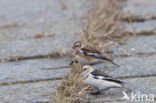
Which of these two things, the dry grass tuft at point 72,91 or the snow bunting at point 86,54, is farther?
the snow bunting at point 86,54

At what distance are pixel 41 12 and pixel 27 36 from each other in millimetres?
1623

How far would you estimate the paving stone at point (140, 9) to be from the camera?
20.9ft

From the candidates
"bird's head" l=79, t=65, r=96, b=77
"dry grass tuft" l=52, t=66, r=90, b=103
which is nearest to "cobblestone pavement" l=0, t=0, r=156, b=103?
"dry grass tuft" l=52, t=66, r=90, b=103

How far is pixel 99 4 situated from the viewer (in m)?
6.21

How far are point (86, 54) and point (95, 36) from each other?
397 millimetres

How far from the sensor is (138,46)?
500 centimetres

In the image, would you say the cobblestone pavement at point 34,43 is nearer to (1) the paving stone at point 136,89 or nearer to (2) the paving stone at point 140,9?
(1) the paving stone at point 136,89

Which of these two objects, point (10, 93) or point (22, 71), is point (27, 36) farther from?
point (10, 93)

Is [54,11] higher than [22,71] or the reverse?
higher

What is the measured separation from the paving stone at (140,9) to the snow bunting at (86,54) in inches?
71.5

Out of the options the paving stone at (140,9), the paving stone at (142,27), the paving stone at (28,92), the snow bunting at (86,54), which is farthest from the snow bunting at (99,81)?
the paving stone at (140,9)

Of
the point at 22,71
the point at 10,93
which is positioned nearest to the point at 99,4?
the point at 22,71

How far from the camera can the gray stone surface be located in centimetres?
519

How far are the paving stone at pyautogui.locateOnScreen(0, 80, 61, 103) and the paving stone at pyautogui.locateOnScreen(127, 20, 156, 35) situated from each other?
2.15m
